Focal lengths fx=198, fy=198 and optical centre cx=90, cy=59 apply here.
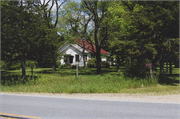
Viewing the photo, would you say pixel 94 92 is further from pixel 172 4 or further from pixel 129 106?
pixel 172 4

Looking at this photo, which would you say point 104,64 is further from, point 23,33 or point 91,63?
point 23,33

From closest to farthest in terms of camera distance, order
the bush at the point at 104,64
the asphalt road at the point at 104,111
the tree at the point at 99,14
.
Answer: the asphalt road at the point at 104,111 → the tree at the point at 99,14 → the bush at the point at 104,64

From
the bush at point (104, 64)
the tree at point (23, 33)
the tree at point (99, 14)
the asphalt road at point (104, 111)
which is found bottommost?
the asphalt road at point (104, 111)

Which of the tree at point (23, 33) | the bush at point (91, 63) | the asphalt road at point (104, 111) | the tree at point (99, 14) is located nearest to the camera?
the asphalt road at point (104, 111)

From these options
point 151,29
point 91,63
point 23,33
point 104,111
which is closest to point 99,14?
point 151,29

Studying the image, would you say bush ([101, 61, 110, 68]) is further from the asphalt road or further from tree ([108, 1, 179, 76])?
the asphalt road

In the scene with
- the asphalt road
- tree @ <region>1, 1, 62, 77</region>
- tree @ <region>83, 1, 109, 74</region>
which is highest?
tree @ <region>83, 1, 109, 74</region>

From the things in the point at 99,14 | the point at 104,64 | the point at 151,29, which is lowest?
the point at 104,64

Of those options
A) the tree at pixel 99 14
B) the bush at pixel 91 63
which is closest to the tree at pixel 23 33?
the tree at pixel 99 14

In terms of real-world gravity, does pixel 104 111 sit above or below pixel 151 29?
below

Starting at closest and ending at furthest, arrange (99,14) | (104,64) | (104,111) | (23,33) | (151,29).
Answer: (104,111), (151,29), (23,33), (99,14), (104,64)

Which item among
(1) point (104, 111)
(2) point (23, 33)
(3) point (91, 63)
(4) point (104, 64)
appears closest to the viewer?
(1) point (104, 111)

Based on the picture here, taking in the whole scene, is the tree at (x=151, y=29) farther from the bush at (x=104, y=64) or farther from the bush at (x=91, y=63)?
the bush at (x=104, y=64)

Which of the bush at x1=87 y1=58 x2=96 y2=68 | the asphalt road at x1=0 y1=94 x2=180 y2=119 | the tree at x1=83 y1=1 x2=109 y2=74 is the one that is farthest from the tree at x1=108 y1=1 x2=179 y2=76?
the bush at x1=87 y1=58 x2=96 y2=68
